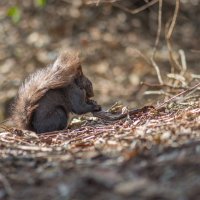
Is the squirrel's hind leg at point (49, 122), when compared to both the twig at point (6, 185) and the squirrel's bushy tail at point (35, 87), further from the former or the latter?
the twig at point (6, 185)

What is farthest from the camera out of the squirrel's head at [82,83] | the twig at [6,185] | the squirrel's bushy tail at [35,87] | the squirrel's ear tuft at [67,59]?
the squirrel's head at [82,83]

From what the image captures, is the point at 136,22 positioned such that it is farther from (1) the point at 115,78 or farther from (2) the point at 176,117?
→ (2) the point at 176,117

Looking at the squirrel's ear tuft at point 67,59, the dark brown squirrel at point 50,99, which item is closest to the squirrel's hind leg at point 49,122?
the dark brown squirrel at point 50,99

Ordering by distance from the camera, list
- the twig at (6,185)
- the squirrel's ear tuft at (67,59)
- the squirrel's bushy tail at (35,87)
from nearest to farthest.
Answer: the twig at (6,185) → the squirrel's bushy tail at (35,87) → the squirrel's ear tuft at (67,59)

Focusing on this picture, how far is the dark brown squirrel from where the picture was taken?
6.22 metres

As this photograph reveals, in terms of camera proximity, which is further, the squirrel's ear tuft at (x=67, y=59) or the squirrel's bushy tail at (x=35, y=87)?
the squirrel's ear tuft at (x=67, y=59)

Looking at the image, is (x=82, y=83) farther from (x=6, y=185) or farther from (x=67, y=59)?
(x=6, y=185)

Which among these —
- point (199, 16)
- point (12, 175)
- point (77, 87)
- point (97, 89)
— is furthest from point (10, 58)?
point (12, 175)

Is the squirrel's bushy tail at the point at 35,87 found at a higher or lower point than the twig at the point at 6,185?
higher

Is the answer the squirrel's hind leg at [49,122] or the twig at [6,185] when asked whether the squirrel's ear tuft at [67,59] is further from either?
the twig at [6,185]

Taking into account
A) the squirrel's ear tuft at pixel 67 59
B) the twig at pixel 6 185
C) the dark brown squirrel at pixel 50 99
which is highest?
the squirrel's ear tuft at pixel 67 59

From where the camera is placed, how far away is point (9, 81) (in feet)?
41.2

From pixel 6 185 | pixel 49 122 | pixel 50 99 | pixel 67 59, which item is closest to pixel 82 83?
pixel 67 59

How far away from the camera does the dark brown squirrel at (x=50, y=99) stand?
622 cm
